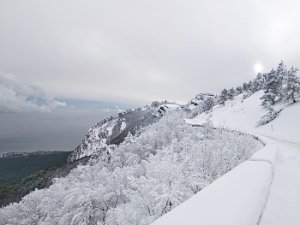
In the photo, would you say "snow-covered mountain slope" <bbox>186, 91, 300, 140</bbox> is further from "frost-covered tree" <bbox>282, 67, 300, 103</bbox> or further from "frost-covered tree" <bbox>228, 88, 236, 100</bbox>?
"frost-covered tree" <bbox>228, 88, 236, 100</bbox>

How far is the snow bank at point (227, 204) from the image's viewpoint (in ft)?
7.66

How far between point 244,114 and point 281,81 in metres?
9.89

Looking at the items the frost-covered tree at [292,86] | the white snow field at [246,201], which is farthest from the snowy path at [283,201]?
the frost-covered tree at [292,86]

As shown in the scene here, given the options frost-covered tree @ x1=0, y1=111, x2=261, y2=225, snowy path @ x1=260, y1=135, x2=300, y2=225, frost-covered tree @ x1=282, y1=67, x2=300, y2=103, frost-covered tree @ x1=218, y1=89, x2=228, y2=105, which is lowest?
frost-covered tree @ x1=0, y1=111, x2=261, y2=225

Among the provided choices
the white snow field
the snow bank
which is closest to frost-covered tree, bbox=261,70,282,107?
the white snow field

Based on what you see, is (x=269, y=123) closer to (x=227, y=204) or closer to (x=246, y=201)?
(x=246, y=201)

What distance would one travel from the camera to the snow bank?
233 centimetres

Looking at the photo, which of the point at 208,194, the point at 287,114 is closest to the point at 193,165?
the point at 208,194

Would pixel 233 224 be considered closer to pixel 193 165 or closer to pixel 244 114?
pixel 193 165

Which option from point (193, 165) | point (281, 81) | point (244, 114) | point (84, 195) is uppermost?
point (281, 81)

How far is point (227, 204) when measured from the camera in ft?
9.29

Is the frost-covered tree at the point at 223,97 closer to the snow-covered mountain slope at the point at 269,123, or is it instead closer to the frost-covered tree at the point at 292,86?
the snow-covered mountain slope at the point at 269,123

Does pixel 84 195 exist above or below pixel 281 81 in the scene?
below

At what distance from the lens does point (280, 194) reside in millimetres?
4219
